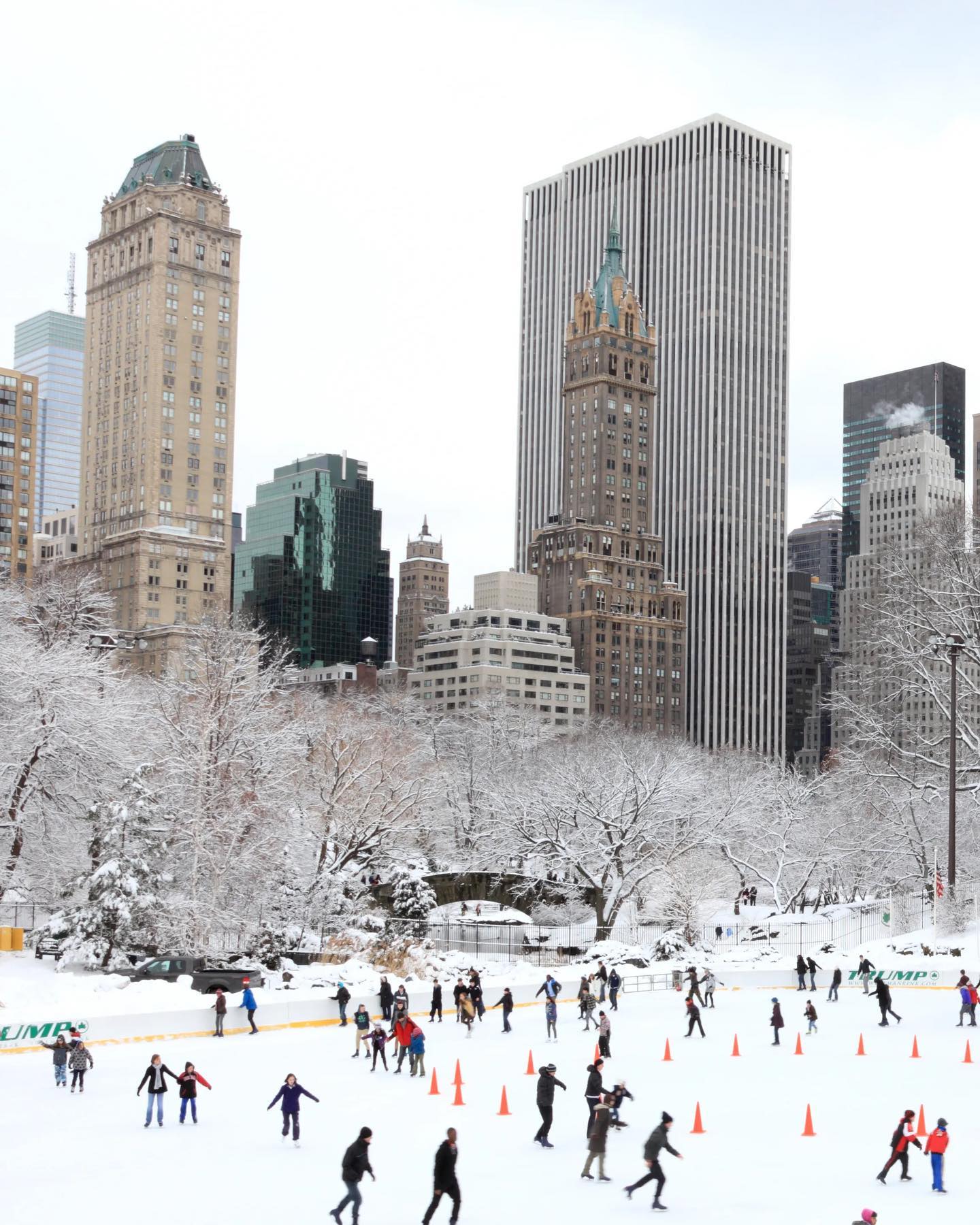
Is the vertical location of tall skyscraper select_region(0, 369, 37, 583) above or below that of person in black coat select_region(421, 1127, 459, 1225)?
above

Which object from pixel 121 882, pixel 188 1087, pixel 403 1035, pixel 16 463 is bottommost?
pixel 403 1035

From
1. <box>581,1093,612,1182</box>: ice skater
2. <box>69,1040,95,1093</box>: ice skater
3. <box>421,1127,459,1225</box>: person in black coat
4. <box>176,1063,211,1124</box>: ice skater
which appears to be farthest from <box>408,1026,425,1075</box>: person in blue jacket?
<box>421,1127,459,1225</box>: person in black coat

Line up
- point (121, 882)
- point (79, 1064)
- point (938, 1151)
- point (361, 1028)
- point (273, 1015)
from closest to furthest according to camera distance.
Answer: point (938, 1151) → point (79, 1064) → point (361, 1028) → point (273, 1015) → point (121, 882)

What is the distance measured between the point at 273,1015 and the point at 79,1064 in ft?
34.0

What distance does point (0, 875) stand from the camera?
146 feet

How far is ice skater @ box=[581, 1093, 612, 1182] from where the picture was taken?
19.6 meters

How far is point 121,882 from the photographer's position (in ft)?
140

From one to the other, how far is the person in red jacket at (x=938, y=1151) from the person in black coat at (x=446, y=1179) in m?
6.29

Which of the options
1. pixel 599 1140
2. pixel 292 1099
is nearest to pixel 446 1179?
pixel 599 1140

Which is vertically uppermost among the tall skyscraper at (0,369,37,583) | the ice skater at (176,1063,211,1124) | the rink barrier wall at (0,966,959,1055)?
the tall skyscraper at (0,369,37,583)

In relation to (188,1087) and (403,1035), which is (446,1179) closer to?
(188,1087)

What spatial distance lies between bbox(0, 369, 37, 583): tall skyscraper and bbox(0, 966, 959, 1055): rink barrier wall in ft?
524

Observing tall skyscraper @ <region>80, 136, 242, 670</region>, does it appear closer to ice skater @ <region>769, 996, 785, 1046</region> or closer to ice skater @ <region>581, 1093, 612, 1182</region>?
ice skater @ <region>769, 996, 785, 1046</region>

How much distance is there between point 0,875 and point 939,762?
31127mm
